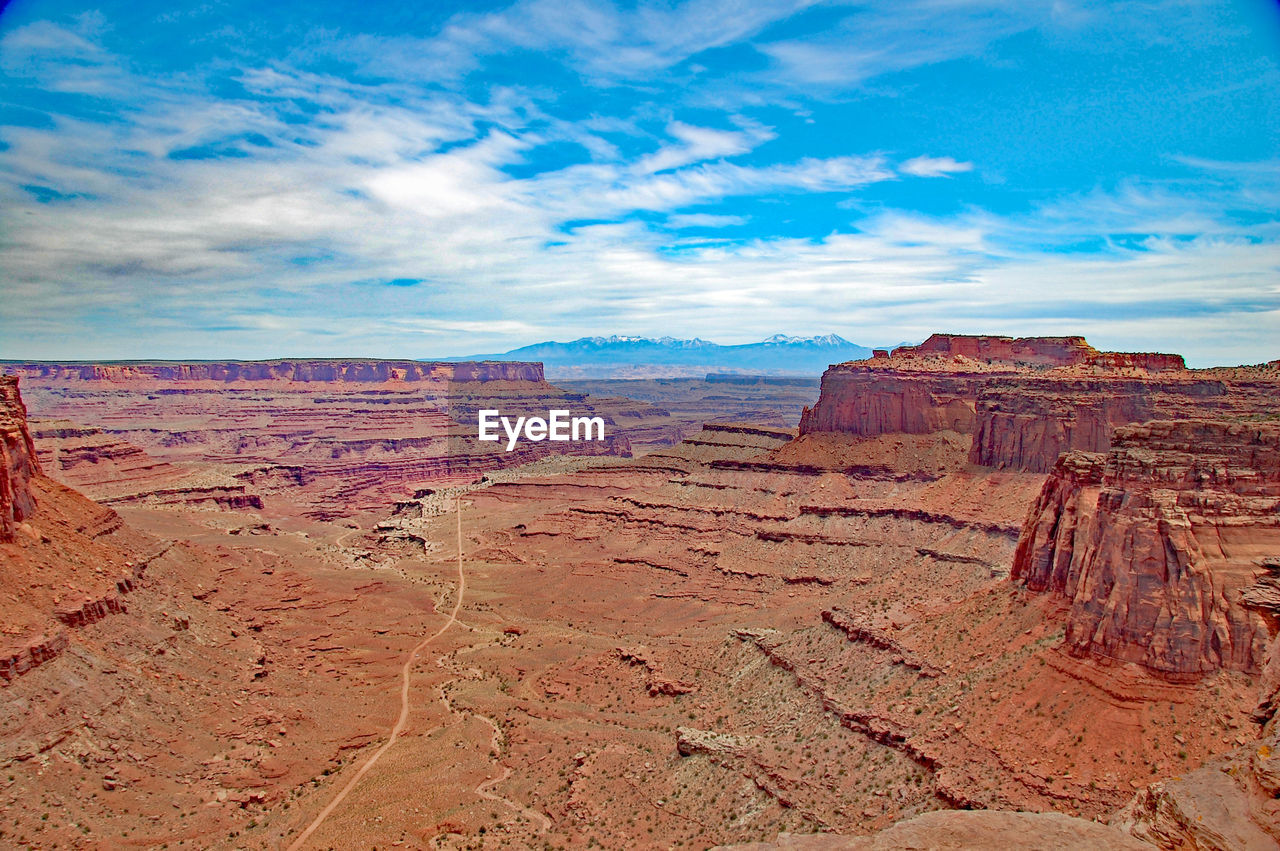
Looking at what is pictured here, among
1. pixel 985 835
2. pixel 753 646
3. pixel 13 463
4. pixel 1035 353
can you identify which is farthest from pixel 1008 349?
pixel 13 463

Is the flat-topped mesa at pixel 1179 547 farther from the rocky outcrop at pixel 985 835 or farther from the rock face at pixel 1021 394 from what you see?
the rock face at pixel 1021 394

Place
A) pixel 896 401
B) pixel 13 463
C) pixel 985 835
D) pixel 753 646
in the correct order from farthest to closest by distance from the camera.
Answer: pixel 896 401, pixel 753 646, pixel 13 463, pixel 985 835

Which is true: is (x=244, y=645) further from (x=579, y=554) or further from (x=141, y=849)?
(x=579, y=554)

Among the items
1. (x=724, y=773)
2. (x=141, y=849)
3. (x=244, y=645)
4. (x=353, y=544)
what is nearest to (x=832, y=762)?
(x=724, y=773)

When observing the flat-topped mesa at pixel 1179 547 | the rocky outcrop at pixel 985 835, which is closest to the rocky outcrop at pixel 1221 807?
the rocky outcrop at pixel 985 835

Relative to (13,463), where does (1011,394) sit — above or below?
above

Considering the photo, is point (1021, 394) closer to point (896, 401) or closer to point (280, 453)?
point (896, 401)

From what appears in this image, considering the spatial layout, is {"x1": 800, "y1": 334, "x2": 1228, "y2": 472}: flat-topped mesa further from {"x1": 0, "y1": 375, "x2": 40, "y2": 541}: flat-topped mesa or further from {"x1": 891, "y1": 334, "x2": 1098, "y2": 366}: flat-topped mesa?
{"x1": 0, "y1": 375, "x2": 40, "y2": 541}: flat-topped mesa
